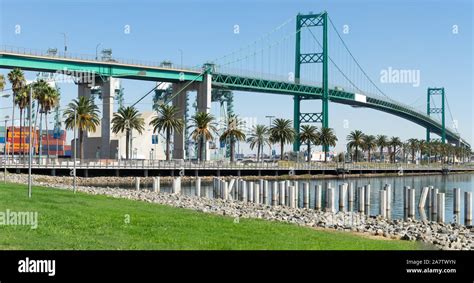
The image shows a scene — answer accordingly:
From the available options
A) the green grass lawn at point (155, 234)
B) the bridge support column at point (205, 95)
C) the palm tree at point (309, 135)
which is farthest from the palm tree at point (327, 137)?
the green grass lawn at point (155, 234)

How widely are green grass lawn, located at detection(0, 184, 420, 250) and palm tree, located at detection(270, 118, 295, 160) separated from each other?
284 feet

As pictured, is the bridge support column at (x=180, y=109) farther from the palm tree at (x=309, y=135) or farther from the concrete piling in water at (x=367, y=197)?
the concrete piling in water at (x=367, y=197)

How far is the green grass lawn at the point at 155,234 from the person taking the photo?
16625 mm

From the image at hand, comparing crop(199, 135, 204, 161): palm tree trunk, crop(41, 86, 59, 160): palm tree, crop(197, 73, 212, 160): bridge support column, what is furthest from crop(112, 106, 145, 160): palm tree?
crop(197, 73, 212, 160): bridge support column

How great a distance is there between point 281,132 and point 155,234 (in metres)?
93.1

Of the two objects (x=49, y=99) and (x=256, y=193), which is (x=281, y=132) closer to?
(x=49, y=99)

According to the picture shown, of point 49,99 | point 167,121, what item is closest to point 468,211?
point 49,99

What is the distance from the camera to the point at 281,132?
365 feet

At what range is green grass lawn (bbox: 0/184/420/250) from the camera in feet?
54.5

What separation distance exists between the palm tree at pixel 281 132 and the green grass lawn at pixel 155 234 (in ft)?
284
